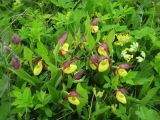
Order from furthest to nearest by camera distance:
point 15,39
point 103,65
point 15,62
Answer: point 15,39 → point 103,65 → point 15,62

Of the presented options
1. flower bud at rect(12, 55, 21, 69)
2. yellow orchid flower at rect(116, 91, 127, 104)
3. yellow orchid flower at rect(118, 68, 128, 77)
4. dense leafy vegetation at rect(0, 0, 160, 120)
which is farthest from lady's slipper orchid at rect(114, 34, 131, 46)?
flower bud at rect(12, 55, 21, 69)

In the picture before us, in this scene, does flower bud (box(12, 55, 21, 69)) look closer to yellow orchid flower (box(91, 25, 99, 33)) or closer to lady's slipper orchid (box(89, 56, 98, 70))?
lady's slipper orchid (box(89, 56, 98, 70))

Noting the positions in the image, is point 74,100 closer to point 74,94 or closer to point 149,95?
point 74,94

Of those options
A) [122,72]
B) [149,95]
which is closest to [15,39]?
[122,72]

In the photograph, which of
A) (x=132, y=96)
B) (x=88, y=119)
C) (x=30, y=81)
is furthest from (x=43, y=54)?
(x=132, y=96)

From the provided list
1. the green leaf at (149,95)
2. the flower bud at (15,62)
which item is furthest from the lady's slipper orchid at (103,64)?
the flower bud at (15,62)

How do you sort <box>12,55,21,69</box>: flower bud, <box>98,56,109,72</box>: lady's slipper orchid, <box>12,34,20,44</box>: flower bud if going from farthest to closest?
1. <box>12,34,20,44</box>: flower bud
2. <box>98,56,109,72</box>: lady's slipper orchid
3. <box>12,55,21,69</box>: flower bud

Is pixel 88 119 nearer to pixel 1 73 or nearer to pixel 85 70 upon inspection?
pixel 85 70

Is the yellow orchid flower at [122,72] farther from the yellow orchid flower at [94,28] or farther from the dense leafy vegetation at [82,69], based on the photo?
the yellow orchid flower at [94,28]

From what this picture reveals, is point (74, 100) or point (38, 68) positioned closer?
point (74, 100)
